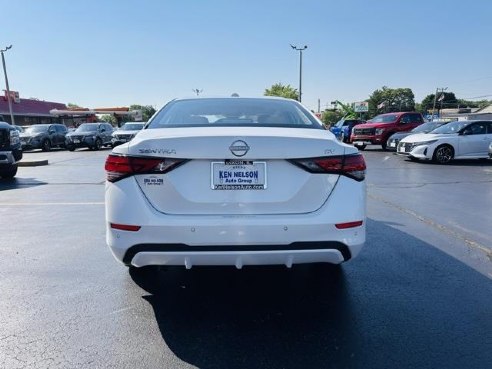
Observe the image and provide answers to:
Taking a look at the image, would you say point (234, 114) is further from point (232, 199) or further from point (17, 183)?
point (17, 183)

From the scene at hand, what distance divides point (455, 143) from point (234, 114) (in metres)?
13.2

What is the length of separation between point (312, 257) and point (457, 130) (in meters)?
14.2

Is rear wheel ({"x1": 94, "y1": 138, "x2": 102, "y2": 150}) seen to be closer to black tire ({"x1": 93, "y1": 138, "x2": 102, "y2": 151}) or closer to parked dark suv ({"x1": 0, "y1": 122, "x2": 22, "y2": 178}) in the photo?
black tire ({"x1": 93, "y1": 138, "x2": 102, "y2": 151})

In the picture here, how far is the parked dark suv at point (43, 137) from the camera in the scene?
25.7 m

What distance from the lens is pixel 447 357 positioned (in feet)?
8.92

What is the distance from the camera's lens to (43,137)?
1037 inches

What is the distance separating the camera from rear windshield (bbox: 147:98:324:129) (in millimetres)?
3678

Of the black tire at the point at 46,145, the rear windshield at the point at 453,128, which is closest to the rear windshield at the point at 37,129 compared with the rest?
the black tire at the point at 46,145

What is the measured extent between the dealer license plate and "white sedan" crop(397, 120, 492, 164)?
44.0ft

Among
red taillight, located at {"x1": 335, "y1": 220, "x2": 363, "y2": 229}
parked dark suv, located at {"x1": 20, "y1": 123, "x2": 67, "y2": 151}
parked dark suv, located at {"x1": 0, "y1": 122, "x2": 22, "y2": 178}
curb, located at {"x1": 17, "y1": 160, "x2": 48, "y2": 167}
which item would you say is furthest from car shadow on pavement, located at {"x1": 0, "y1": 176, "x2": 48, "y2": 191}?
parked dark suv, located at {"x1": 20, "y1": 123, "x2": 67, "y2": 151}

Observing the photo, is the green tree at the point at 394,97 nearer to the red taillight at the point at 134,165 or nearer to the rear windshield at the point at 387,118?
the rear windshield at the point at 387,118

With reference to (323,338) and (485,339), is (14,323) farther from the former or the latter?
(485,339)

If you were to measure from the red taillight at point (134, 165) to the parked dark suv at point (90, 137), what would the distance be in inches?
987

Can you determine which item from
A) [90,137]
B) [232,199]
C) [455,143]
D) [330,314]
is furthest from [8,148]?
[90,137]
